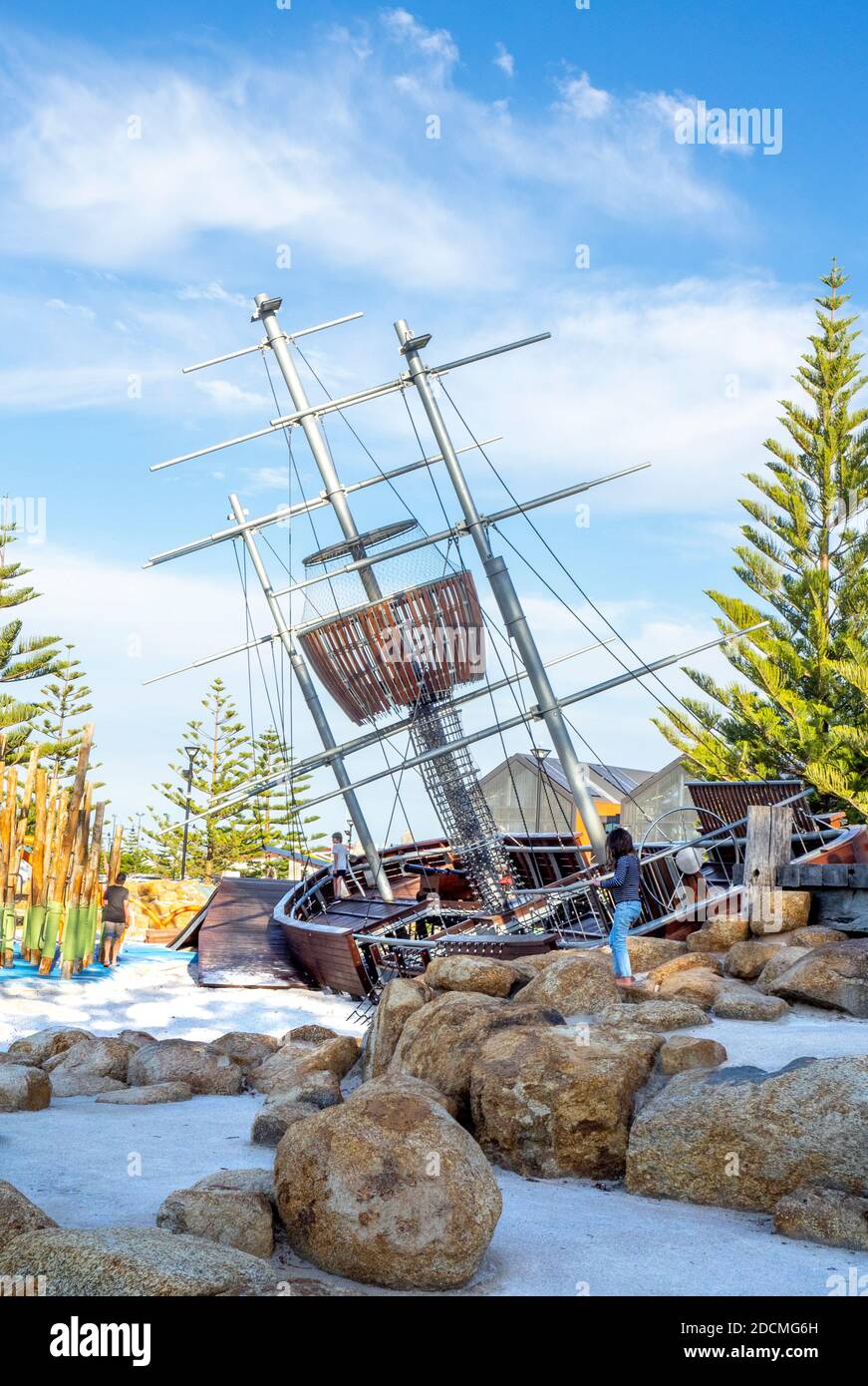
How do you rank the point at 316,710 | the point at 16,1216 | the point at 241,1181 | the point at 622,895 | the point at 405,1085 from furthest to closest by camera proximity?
1. the point at 316,710
2. the point at 622,895
3. the point at 405,1085
4. the point at 241,1181
5. the point at 16,1216

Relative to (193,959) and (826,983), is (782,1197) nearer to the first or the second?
(826,983)

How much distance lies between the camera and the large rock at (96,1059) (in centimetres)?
836

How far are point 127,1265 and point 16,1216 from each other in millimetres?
643

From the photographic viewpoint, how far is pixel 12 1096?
23.1 feet

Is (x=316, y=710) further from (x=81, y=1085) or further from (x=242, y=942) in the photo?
(x=81, y=1085)

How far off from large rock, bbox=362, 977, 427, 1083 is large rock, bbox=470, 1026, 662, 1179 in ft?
5.17

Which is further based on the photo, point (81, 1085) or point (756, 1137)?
point (81, 1085)

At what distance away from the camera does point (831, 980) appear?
750cm

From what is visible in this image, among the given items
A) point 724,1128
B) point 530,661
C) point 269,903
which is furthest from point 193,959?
point 724,1128

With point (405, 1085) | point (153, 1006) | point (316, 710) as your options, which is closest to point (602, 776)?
point (316, 710)

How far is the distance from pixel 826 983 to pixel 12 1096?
4944 millimetres

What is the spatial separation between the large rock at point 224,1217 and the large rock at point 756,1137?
5.74 feet

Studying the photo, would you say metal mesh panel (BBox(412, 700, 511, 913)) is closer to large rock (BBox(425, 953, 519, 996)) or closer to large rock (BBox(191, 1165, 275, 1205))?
large rock (BBox(425, 953, 519, 996))
